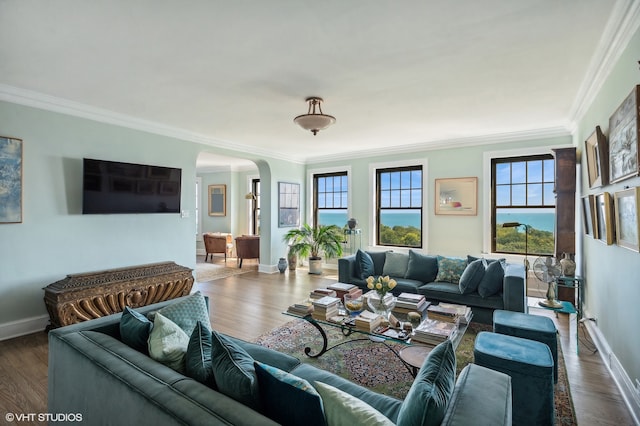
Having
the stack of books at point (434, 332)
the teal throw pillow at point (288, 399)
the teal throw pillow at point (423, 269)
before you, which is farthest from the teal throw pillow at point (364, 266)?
the teal throw pillow at point (288, 399)

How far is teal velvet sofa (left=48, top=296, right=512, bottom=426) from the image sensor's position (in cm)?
107

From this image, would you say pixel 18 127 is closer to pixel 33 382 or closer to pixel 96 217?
pixel 96 217

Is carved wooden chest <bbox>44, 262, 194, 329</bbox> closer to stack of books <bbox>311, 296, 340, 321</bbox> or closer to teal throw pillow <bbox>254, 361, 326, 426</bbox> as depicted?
stack of books <bbox>311, 296, 340, 321</bbox>

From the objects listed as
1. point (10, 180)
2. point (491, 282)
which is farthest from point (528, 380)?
point (10, 180)

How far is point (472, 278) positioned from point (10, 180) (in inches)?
201

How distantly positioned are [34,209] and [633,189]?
526 cm

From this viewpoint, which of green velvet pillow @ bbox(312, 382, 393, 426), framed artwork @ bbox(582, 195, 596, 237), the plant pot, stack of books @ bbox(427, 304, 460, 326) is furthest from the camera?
the plant pot

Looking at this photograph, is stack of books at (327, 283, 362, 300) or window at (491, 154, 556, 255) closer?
stack of books at (327, 283, 362, 300)

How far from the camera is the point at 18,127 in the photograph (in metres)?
3.34

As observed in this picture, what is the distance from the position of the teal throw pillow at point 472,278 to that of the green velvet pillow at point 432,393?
258 cm

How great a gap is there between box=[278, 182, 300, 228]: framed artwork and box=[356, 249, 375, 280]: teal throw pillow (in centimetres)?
283

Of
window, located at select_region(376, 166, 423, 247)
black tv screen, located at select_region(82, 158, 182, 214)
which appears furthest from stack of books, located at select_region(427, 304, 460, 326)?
black tv screen, located at select_region(82, 158, 182, 214)

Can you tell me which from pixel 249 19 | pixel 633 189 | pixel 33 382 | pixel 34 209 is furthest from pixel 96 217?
pixel 633 189

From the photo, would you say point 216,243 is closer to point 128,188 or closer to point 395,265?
point 128,188
